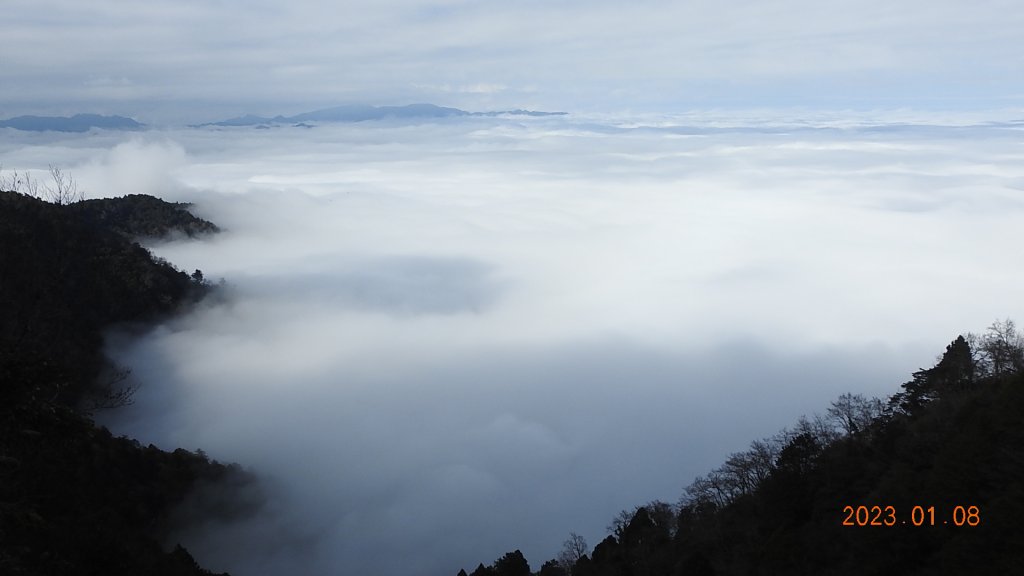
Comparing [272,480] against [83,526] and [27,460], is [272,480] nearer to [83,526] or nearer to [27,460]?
[83,526]

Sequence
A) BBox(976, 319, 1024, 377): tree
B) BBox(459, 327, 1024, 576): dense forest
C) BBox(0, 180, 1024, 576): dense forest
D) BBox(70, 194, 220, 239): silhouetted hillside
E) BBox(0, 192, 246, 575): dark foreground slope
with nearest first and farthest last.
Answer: BBox(0, 192, 246, 575): dark foreground slope
BBox(0, 180, 1024, 576): dense forest
BBox(459, 327, 1024, 576): dense forest
BBox(976, 319, 1024, 377): tree
BBox(70, 194, 220, 239): silhouetted hillside

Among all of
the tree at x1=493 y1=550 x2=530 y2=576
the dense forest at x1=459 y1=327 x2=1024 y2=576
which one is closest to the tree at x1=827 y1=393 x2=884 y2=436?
the dense forest at x1=459 y1=327 x2=1024 y2=576

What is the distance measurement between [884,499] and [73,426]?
19.1 meters

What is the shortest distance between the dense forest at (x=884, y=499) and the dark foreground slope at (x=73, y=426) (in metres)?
17.3

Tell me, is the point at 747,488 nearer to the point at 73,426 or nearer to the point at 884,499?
the point at 884,499

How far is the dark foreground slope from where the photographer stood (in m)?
8.91

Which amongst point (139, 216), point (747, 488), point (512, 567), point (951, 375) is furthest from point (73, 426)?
point (139, 216)

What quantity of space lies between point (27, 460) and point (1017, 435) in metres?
22.8

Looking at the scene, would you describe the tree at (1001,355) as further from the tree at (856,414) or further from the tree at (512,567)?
the tree at (512,567)

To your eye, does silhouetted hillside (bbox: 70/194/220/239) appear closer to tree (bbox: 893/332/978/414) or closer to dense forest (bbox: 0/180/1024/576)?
dense forest (bbox: 0/180/1024/576)

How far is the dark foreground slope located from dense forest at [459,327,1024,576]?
56.7 ft

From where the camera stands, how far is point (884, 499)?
1775cm

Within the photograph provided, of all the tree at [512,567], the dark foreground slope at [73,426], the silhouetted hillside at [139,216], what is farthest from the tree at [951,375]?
the silhouetted hillside at [139,216]

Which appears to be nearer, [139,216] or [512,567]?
[512,567]
